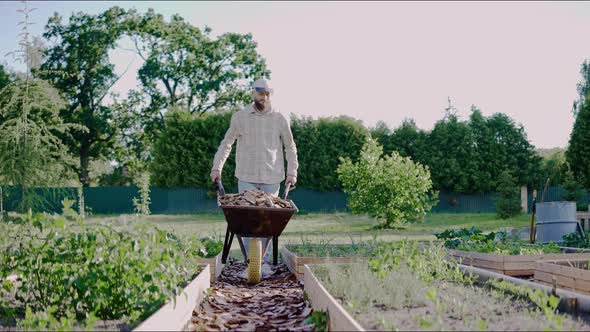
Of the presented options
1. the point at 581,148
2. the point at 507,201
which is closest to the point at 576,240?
the point at 507,201

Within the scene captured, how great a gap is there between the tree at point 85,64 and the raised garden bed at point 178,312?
77.8ft

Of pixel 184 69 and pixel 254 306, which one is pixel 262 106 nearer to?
pixel 254 306

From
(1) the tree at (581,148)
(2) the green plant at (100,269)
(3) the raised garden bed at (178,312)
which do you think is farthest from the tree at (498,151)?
(2) the green plant at (100,269)

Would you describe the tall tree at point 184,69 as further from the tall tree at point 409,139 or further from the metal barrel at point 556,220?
the metal barrel at point 556,220

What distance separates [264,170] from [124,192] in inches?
700

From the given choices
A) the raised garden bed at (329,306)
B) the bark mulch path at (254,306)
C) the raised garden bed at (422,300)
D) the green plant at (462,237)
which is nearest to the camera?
the raised garden bed at (329,306)

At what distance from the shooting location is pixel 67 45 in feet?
87.4

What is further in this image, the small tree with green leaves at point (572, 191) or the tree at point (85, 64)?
the tree at point (85, 64)

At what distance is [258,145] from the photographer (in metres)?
6.48

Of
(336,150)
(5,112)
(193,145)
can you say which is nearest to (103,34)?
(193,145)

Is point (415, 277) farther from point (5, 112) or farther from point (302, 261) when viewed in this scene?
point (5, 112)

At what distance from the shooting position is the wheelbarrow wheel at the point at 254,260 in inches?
209

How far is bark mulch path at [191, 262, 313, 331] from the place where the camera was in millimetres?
3742

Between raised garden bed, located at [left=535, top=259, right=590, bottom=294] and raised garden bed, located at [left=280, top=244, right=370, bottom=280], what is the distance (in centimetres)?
140
